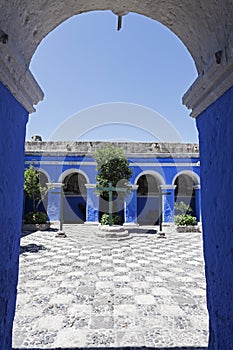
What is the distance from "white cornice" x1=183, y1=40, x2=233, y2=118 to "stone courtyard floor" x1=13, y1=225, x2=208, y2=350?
2149mm

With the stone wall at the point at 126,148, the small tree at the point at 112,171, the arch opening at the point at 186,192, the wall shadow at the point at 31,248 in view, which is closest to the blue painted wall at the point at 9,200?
the wall shadow at the point at 31,248

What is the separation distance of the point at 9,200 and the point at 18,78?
0.88 meters

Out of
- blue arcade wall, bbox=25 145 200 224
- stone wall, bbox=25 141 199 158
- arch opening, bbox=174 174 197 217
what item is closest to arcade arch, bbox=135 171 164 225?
arch opening, bbox=174 174 197 217

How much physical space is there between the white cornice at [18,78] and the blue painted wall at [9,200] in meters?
0.06

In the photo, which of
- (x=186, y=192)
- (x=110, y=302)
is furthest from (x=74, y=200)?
(x=110, y=302)

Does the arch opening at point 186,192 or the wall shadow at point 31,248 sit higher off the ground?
the arch opening at point 186,192

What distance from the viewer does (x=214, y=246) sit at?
163 cm

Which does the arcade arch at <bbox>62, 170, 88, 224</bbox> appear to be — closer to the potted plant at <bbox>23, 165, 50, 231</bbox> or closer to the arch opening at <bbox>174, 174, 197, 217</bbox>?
the potted plant at <bbox>23, 165, 50, 231</bbox>

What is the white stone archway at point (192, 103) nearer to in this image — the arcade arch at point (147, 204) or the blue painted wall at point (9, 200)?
the blue painted wall at point (9, 200)

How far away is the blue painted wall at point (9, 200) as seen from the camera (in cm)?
158

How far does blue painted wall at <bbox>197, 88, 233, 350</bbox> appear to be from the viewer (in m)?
1.41

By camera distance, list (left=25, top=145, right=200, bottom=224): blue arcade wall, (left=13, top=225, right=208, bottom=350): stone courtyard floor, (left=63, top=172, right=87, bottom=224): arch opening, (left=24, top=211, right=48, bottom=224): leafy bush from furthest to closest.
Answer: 1. (left=63, top=172, right=87, bottom=224): arch opening
2. (left=25, top=145, right=200, bottom=224): blue arcade wall
3. (left=24, top=211, right=48, bottom=224): leafy bush
4. (left=13, top=225, right=208, bottom=350): stone courtyard floor

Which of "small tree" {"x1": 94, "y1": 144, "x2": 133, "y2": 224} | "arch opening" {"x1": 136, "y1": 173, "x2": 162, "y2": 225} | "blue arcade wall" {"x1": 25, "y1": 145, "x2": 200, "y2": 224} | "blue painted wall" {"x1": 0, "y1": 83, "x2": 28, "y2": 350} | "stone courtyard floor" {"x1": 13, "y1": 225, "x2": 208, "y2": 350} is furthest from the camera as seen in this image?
"arch opening" {"x1": 136, "y1": 173, "x2": 162, "y2": 225}

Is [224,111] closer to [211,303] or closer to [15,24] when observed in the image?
[211,303]
